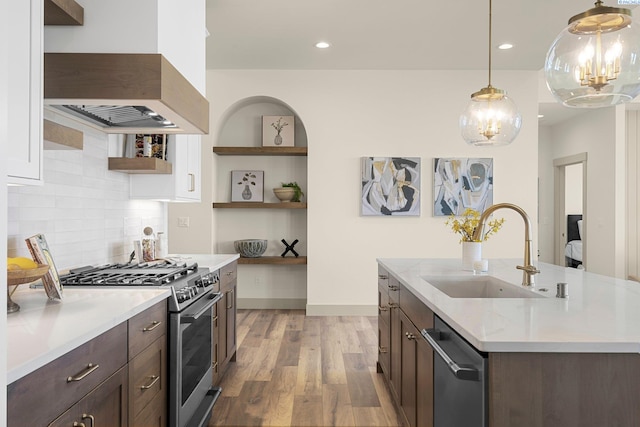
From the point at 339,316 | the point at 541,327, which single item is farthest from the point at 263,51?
the point at 541,327

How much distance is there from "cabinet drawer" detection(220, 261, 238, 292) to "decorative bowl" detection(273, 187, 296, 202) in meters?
2.01

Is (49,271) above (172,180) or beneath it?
beneath

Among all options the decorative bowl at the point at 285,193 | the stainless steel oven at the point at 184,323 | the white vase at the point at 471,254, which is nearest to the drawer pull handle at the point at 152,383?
the stainless steel oven at the point at 184,323

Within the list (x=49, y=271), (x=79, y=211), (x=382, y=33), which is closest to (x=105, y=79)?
(x=49, y=271)

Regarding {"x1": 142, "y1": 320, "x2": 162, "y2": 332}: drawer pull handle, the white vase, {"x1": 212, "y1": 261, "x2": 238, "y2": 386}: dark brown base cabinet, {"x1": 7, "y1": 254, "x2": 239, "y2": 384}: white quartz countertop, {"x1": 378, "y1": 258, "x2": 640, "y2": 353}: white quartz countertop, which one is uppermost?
the white vase

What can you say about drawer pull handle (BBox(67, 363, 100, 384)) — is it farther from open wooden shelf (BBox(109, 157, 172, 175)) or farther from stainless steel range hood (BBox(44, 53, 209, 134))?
open wooden shelf (BBox(109, 157, 172, 175))

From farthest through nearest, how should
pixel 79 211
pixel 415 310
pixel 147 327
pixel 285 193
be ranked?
pixel 285 193 < pixel 79 211 < pixel 415 310 < pixel 147 327

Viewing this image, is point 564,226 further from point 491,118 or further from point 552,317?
point 552,317

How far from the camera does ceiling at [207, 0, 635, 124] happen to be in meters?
3.86

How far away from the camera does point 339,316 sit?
5.50m

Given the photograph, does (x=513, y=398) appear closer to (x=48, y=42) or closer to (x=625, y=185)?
(x=48, y=42)

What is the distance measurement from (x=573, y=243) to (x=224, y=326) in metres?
7.15

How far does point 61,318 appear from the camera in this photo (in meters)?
1.49

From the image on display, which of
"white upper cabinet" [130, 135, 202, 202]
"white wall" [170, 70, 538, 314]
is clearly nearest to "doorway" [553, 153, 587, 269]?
"white wall" [170, 70, 538, 314]
